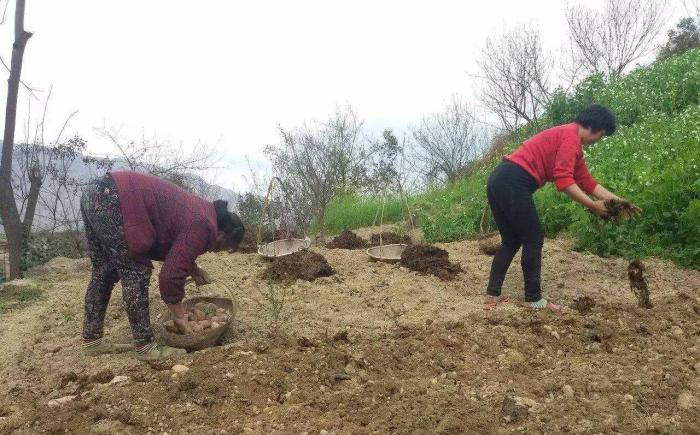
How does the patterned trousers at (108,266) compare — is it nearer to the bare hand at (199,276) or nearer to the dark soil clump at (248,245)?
the bare hand at (199,276)

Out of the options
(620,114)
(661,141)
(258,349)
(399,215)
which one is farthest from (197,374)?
(620,114)

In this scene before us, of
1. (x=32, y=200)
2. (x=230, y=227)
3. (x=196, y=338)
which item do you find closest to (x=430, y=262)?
(x=230, y=227)

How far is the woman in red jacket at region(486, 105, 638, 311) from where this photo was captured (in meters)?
3.89

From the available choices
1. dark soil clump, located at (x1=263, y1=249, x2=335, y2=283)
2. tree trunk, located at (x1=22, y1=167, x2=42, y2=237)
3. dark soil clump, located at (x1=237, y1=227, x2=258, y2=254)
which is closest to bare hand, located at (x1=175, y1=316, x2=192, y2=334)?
dark soil clump, located at (x1=263, y1=249, x2=335, y2=283)

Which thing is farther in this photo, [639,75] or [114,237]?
[639,75]

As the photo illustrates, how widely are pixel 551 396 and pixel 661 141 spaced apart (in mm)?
5322

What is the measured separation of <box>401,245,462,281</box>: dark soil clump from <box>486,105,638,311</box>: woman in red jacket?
0.96 meters

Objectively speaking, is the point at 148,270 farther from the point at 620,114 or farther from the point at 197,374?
the point at 620,114

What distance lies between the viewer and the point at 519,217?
13.1 feet

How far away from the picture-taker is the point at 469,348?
3.38m

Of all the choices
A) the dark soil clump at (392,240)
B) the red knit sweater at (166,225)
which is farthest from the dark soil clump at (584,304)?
the dark soil clump at (392,240)

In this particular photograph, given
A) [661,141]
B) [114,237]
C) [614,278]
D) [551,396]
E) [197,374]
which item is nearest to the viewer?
[551,396]

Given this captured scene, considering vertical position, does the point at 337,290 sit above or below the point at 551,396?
above

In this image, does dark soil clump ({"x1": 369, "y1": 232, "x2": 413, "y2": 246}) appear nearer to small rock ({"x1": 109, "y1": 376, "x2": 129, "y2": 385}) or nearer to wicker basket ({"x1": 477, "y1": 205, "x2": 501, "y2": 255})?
wicker basket ({"x1": 477, "y1": 205, "x2": 501, "y2": 255})
